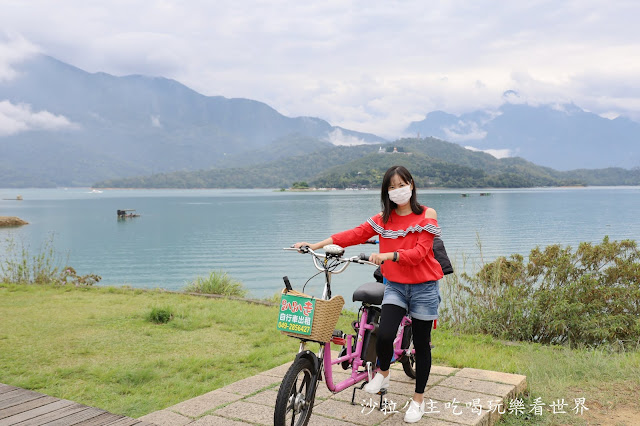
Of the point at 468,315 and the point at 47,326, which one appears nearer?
the point at 47,326

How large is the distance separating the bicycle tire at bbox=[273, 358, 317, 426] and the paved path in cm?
31

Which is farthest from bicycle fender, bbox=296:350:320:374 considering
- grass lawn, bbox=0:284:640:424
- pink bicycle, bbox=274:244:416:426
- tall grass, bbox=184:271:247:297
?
tall grass, bbox=184:271:247:297

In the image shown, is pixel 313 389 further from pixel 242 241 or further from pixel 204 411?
pixel 242 241

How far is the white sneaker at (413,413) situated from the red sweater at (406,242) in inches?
35.9

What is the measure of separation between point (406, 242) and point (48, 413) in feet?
9.43

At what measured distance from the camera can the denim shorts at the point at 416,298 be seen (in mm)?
3625

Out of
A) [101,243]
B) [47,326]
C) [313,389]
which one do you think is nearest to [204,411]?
[313,389]

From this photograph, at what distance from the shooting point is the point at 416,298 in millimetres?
3645

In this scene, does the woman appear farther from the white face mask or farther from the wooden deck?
the wooden deck

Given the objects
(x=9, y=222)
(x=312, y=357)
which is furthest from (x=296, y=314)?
(x=9, y=222)

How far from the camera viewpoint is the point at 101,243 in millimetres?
36344

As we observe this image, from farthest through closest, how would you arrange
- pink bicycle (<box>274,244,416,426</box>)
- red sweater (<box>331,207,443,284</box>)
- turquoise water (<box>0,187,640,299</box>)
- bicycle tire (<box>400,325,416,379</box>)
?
turquoise water (<box>0,187,640,299</box>), bicycle tire (<box>400,325,416,379</box>), red sweater (<box>331,207,443,284</box>), pink bicycle (<box>274,244,416,426</box>)

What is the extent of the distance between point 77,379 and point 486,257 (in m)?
20.9

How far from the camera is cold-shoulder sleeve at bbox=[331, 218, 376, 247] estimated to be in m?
3.73
